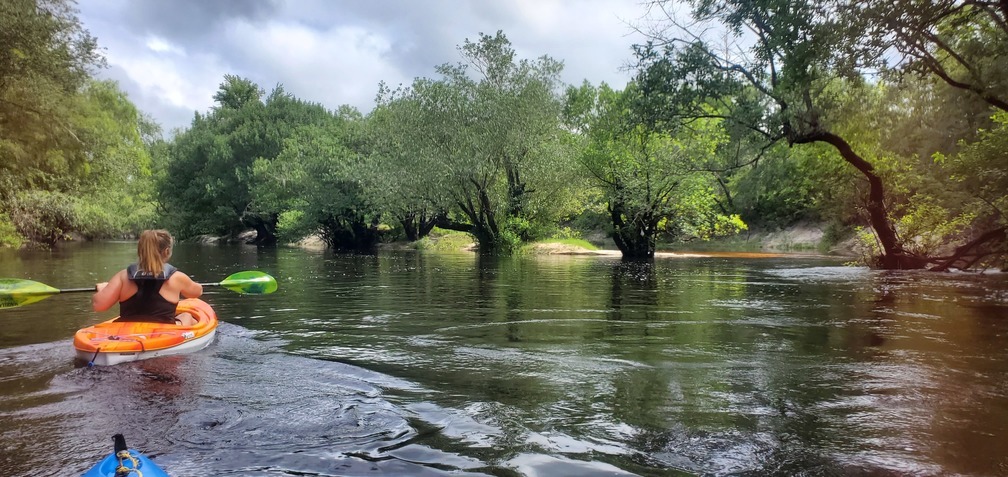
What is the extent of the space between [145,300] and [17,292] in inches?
85.0

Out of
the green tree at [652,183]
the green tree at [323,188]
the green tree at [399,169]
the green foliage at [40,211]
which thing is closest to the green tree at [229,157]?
the green tree at [323,188]

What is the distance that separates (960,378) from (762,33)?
35.2ft

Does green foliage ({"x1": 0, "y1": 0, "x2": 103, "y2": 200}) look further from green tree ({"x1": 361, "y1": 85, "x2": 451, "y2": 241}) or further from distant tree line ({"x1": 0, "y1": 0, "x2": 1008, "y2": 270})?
green tree ({"x1": 361, "y1": 85, "x2": 451, "y2": 241})

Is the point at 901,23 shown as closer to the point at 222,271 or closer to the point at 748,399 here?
the point at 748,399

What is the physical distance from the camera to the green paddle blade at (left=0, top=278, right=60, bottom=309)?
23.5ft

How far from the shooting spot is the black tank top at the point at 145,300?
20.6 feet

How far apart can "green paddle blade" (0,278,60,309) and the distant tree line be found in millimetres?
12552

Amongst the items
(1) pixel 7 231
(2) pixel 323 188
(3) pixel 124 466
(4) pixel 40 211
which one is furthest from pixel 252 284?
(2) pixel 323 188

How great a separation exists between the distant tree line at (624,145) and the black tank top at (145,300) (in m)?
11.1

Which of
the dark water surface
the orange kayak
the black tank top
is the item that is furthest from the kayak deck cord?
the black tank top

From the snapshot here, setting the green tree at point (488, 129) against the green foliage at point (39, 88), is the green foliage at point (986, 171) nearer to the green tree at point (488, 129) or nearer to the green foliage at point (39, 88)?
the green tree at point (488, 129)

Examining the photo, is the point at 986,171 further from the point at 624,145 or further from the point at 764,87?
the point at 624,145

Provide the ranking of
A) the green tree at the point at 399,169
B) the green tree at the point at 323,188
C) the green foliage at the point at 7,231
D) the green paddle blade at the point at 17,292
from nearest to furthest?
the green paddle blade at the point at 17,292, the green foliage at the point at 7,231, the green tree at the point at 399,169, the green tree at the point at 323,188

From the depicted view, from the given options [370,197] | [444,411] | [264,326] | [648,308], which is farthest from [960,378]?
[370,197]
